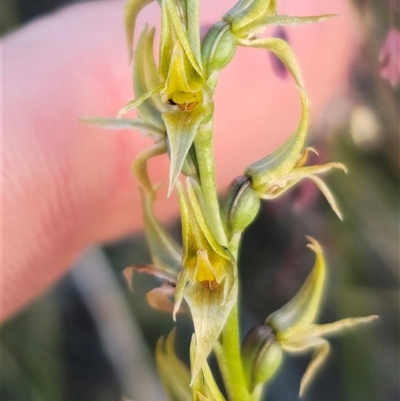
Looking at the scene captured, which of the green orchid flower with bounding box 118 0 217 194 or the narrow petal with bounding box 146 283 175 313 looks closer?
the green orchid flower with bounding box 118 0 217 194

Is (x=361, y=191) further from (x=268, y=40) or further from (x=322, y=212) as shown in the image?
(x=268, y=40)

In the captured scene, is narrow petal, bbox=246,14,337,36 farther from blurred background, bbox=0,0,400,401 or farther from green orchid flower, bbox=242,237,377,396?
blurred background, bbox=0,0,400,401

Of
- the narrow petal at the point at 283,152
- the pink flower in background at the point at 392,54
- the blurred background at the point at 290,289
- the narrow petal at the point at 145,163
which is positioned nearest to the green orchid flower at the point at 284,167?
the narrow petal at the point at 283,152

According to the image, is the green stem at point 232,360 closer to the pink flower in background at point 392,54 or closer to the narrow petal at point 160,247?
the narrow petal at point 160,247

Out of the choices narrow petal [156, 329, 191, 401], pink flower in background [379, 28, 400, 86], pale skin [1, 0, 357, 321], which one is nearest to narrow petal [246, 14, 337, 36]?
narrow petal [156, 329, 191, 401]

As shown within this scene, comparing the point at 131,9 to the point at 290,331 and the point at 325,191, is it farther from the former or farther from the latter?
the point at 290,331
